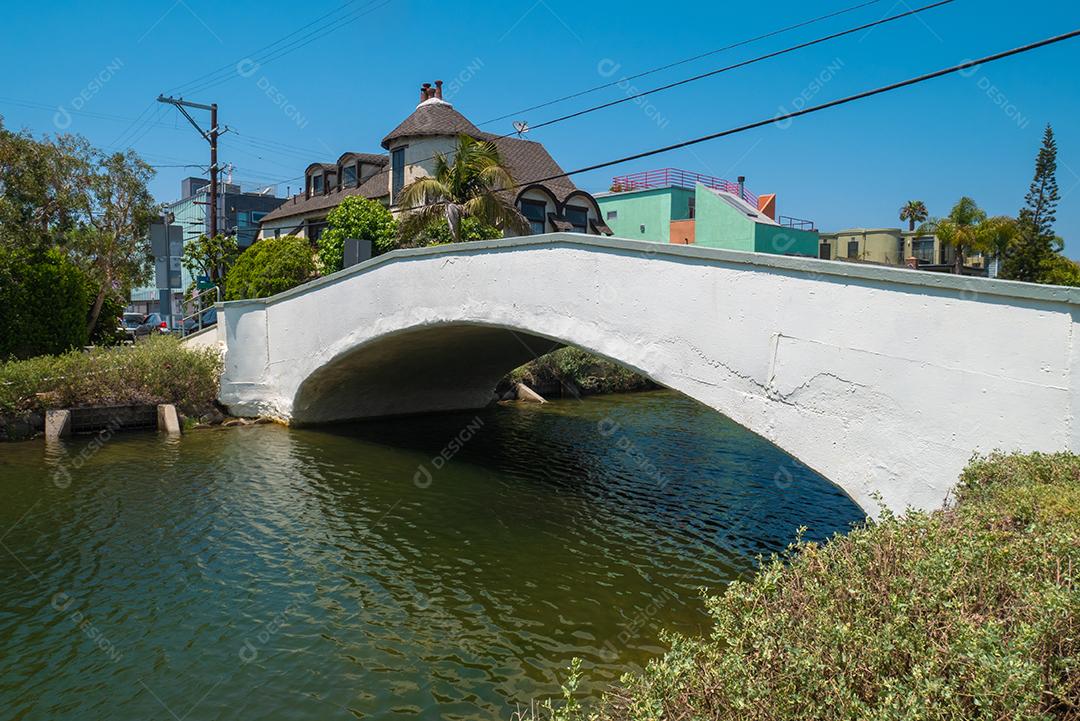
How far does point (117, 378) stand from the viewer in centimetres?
1891

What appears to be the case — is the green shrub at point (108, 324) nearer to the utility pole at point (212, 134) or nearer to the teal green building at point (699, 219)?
the utility pole at point (212, 134)

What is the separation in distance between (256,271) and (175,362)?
343 inches

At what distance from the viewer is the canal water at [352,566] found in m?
6.97

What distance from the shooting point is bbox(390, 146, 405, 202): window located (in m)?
33.8

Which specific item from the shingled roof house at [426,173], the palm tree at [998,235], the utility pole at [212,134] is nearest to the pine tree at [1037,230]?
the palm tree at [998,235]

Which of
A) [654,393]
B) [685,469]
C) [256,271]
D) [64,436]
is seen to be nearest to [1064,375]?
[685,469]

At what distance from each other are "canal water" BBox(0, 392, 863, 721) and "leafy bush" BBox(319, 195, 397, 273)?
1100 centimetres

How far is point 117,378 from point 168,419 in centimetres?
172

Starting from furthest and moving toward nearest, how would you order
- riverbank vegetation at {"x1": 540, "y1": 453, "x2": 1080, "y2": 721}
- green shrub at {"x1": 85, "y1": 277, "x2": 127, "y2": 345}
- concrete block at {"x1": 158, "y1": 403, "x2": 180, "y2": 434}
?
green shrub at {"x1": 85, "y1": 277, "x2": 127, "y2": 345} < concrete block at {"x1": 158, "y1": 403, "x2": 180, "y2": 434} < riverbank vegetation at {"x1": 540, "y1": 453, "x2": 1080, "y2": 721}

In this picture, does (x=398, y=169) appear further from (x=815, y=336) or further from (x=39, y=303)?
(x=815, y=336)

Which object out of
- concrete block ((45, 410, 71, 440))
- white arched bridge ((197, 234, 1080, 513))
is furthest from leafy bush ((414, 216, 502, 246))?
concrete block ((45, 410, 71, 440))

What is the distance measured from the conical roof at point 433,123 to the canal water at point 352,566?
19056mm

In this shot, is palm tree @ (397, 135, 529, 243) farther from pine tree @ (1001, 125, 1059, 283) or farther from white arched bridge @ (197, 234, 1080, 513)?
pine tree @ (1001, 125, 1059, 283)

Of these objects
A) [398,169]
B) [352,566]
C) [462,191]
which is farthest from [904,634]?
[398,169]
